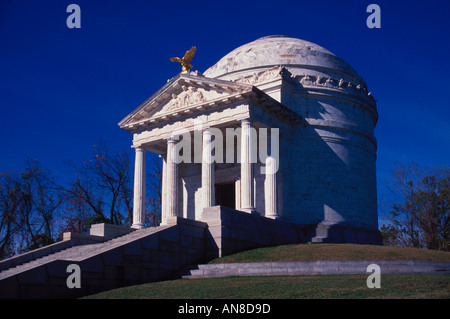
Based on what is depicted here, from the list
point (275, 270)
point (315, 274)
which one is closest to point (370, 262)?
point (315, 274)

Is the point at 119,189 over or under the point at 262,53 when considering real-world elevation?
under

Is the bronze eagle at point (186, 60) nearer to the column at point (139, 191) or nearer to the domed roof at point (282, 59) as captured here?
the domed roof at point (282, 59)

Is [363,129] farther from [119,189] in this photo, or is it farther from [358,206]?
[119,189]

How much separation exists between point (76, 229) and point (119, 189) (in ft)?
18.1

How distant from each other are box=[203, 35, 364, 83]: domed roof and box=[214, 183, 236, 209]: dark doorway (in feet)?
25.2

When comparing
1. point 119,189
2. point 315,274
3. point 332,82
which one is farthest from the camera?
point 119,189

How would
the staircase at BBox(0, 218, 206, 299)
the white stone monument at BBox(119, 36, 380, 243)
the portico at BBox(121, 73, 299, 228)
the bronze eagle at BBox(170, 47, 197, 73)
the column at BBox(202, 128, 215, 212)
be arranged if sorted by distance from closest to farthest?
the staircase at BBox(0, 218, 206, 299) < the portico at BBox(121, 73, 299, 228) < the column at BBox(202, 128, 215, 212) < the white stone monument at BBox(119, 36, 380, 243) < the bronze eagle at BBox(170, 47, 197, 73)

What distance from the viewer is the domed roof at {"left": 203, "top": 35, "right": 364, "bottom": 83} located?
3544cm

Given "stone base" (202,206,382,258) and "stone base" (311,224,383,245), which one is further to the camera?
"stone base" (311,224,383,245)

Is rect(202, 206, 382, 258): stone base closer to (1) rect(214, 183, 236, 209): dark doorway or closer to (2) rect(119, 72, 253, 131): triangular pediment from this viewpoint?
(1) rect(214, 183, 236, 209): dark doorway

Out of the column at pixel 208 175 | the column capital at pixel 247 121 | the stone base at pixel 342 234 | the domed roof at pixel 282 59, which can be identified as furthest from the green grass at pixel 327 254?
the domed roof at pixel 282 59

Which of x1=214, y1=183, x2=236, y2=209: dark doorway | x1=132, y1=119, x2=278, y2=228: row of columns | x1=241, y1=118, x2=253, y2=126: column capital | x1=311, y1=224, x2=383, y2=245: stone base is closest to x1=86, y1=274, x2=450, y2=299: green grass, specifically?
x1=132, y1=119, x2=278, y2=228: row of columns

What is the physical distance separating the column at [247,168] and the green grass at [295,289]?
9.47m
